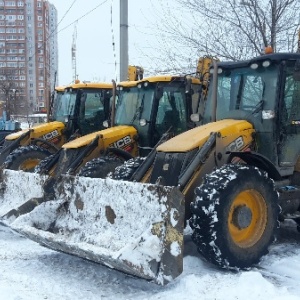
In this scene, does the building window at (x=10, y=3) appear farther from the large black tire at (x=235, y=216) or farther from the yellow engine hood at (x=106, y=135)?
the large black tire at (x=235, y=216)

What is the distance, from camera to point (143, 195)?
5.34 m

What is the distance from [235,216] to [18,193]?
10.8ft

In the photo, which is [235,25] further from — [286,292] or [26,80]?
[26,80]

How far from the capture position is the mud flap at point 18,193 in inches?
264

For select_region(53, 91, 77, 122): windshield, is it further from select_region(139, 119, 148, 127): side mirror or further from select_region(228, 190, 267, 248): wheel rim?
select_region(228, 190, 267, 248): wheel rim

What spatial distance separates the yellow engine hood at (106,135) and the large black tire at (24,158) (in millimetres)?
2107

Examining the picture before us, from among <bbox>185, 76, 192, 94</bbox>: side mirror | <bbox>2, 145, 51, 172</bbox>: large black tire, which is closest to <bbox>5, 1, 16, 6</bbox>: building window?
<bbox>2, 145, 51, 172</bbox>: large black tire

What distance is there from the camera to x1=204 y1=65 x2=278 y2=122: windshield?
6.39 meters

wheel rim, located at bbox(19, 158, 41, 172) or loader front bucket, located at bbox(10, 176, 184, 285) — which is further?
wheel rim, located at bbox(19, 158, 41, 172)

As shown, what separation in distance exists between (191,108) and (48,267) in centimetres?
397

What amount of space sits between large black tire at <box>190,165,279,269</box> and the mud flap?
8.02ft

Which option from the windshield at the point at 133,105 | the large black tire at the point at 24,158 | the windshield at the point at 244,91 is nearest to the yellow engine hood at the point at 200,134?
the windshield at the point at 244,91

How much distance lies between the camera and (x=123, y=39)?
13203mm

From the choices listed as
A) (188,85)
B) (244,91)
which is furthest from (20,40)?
(244,91)
